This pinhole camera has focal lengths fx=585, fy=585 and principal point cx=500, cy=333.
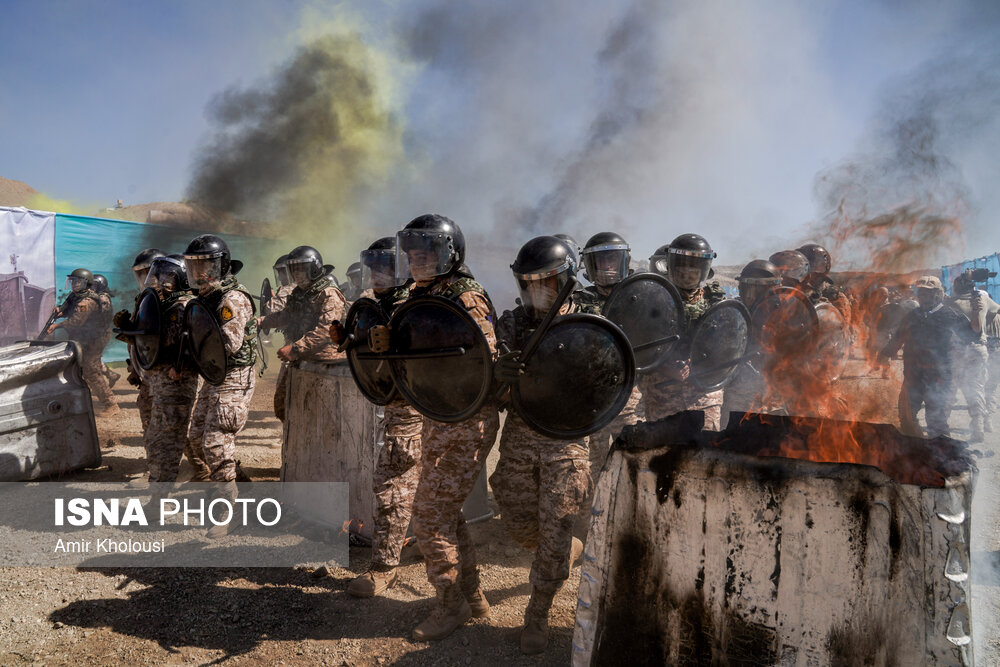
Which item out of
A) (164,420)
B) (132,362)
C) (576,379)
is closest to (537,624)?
(576,379)

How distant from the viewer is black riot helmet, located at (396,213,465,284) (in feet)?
12.3

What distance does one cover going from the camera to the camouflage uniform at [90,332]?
1026 cm

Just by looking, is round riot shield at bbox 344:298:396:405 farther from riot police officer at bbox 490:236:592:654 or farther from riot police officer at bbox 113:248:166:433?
riot police officer at bbox 113:248:166:433

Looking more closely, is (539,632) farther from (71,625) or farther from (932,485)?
(71,625)

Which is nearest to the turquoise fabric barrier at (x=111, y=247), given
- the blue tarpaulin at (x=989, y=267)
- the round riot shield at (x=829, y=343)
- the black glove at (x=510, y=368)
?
the black glove at (x=510, y=368)

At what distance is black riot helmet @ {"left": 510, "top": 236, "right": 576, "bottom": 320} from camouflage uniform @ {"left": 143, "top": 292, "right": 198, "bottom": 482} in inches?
151

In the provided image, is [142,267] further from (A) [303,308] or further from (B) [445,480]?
(B) [445,480]

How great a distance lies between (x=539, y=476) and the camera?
11.7ft

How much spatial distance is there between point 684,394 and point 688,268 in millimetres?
1197

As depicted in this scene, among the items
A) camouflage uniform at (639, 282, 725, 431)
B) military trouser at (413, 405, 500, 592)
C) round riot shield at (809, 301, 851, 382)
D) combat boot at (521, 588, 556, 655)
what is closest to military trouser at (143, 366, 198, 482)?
military trouser at (413, 405, 500, 592)

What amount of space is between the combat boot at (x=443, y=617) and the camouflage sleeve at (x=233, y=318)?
2.96 meters

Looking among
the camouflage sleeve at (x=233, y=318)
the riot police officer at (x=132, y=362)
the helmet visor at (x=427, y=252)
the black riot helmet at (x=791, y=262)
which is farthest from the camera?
the black riot helmet at (x=791, y=262)

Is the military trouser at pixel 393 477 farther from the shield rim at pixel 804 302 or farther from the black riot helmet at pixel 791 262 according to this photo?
the black riot helmet at pixel 791 262

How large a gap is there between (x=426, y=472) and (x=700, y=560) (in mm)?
1803
